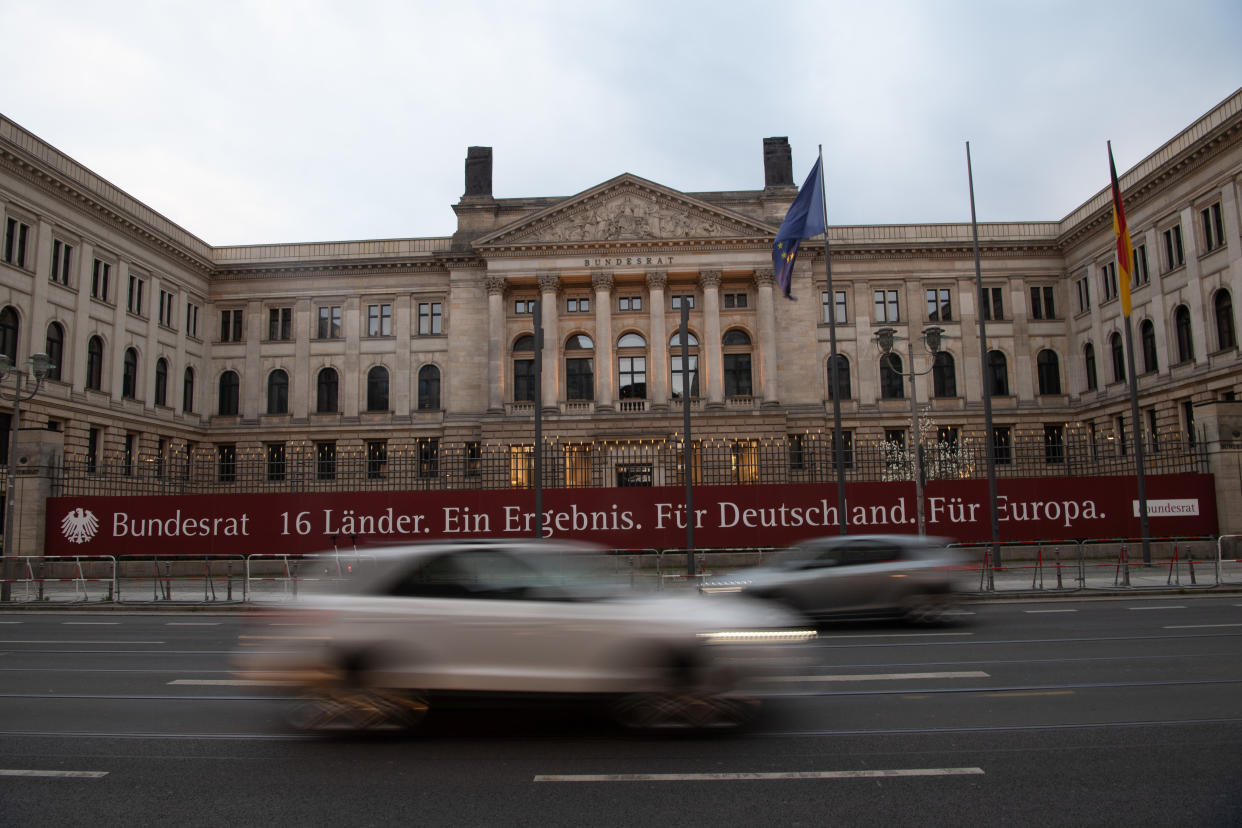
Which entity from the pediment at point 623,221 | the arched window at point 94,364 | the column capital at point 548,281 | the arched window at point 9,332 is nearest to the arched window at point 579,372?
the column capital at point 548,281

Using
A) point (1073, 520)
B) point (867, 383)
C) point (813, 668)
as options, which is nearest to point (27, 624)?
point (813, 668)

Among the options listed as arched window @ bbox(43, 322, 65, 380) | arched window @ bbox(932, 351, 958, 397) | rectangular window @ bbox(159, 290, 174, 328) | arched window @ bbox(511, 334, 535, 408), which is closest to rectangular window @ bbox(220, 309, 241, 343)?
rectangular window @ bbox(159, 290, 174, 328)

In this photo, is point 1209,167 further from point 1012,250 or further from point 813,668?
point 813,668

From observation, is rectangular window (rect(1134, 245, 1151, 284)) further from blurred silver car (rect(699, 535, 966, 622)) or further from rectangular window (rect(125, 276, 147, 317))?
rectangular window (rect(125, 276, 147, 317))

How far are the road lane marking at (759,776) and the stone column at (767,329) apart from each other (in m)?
42.5

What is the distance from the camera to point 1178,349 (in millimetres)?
40781

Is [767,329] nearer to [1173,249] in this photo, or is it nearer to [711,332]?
[711,332]

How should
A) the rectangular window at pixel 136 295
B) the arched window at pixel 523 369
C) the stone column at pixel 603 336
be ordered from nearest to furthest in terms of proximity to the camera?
the rectangular window at pixel 136 295, the stone column at pixel 603 336, the arched window at pixel 523 369

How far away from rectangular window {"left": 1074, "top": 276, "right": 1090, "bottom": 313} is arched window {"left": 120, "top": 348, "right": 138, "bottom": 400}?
52.4m

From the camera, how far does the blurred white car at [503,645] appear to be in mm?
6660

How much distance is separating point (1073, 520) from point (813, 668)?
63.6 ft

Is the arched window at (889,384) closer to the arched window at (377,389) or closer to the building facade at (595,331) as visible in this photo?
the building facade at (595,331)

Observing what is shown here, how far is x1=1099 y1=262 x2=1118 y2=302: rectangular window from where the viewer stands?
46.4m

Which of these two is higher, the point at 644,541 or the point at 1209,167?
the point at 1209,167
